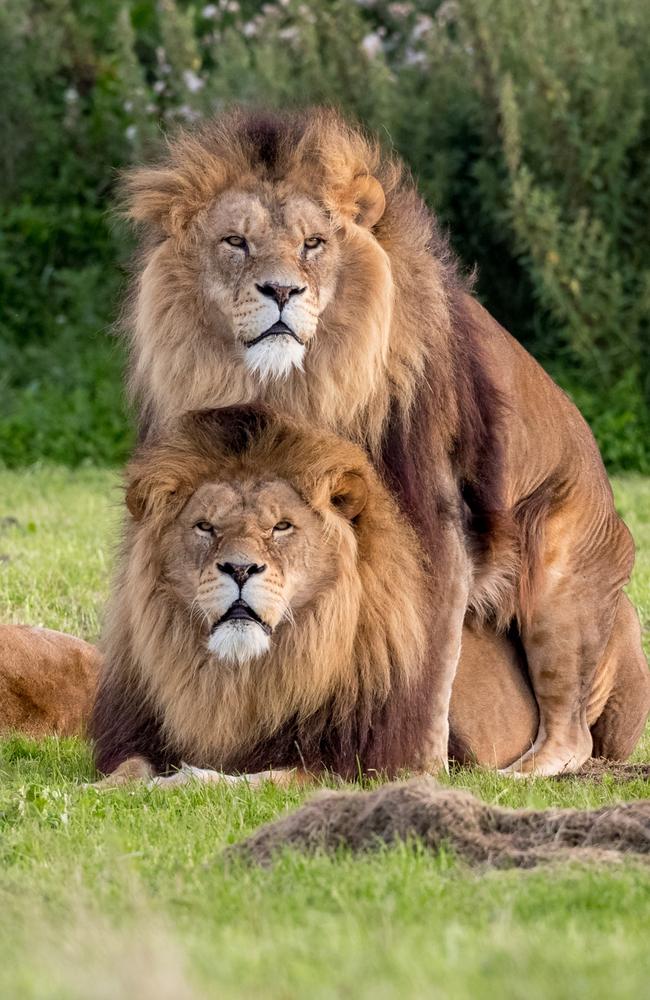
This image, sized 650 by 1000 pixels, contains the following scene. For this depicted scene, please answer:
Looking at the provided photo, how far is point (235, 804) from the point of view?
4.36 m

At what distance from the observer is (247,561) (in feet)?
14.6

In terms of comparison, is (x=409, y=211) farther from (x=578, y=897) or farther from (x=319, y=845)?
(x=578, y=897)

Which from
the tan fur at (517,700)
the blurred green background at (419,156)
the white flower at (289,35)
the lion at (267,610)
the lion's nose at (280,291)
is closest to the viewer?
the lion's nose at (280,291)

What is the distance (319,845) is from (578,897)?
2.05ft

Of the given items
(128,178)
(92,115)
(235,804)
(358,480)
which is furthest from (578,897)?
(92,115)

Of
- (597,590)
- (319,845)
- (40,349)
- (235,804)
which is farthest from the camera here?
(40,349)

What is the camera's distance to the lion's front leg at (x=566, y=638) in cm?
543

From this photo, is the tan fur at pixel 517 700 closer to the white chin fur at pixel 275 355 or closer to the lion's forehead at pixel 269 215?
the white chin fur at pixel 275 355

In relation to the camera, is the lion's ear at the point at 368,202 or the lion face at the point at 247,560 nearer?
the lion face at the point at 247,560

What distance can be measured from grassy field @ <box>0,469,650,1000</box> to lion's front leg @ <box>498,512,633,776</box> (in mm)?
596

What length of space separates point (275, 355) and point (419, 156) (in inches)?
298

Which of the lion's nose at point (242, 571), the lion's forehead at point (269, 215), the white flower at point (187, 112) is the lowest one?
the lion's nose at point (242, 571)

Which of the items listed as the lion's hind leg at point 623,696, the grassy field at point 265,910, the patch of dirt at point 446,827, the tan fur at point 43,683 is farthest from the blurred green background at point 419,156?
the patch of dirt at point 446,827

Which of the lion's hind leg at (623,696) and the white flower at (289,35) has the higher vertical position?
the white flower at (289,35)
